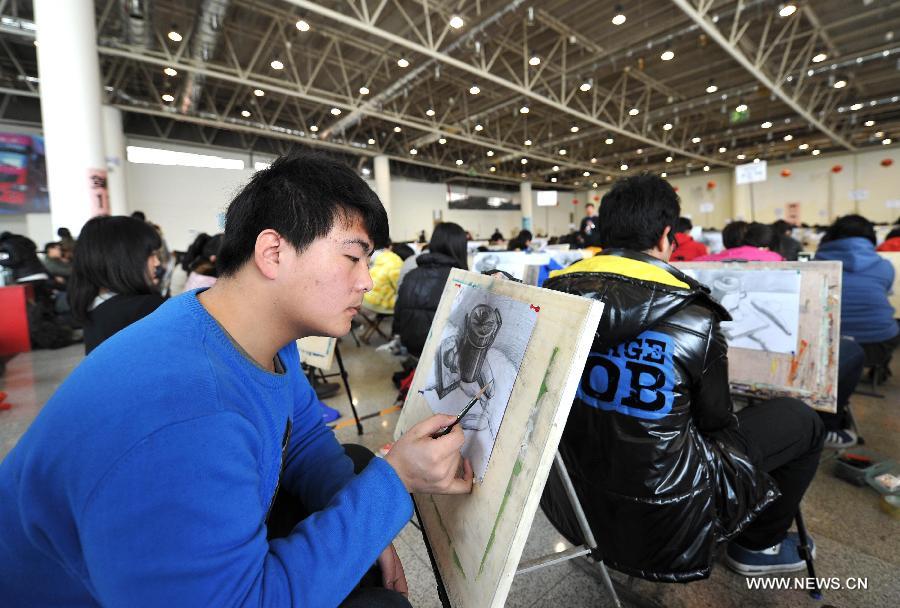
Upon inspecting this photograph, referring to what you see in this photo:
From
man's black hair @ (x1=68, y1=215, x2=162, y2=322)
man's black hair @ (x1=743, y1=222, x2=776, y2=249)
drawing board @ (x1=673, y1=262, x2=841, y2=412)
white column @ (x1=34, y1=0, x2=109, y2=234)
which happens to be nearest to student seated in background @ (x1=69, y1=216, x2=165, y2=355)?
man's black hair @ (x1=68, y1=215, x2=162, y2=322)

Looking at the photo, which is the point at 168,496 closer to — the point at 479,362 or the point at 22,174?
the point at 479,362

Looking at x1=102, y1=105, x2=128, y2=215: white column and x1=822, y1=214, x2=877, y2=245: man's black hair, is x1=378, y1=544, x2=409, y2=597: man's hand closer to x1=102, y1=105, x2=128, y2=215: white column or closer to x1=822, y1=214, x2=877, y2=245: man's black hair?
x1=822, y1=214, x2=877, y2=245: man's black hair

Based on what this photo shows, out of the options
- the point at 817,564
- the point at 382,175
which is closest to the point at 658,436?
the point at 817,564

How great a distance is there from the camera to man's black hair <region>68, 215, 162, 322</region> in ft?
5.56

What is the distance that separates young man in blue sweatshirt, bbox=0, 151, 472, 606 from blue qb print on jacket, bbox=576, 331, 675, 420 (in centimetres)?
45

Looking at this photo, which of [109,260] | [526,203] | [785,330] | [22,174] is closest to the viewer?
[109,260]

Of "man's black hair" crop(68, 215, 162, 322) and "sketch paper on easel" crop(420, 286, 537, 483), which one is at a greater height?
"man's black hair" crop(68, 215, 162, 322)

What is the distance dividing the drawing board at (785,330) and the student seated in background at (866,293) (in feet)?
4.37

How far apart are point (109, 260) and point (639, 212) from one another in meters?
2.02

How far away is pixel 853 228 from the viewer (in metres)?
2.76

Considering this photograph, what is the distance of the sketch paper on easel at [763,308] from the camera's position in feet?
5.99

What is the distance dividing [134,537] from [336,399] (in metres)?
3.12

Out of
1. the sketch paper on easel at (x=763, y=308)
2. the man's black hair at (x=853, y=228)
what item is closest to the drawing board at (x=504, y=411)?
the sketch paper on easel at (x=763, y=308)

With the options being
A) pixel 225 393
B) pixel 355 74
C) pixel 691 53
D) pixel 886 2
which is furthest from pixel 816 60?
pixel 225 393
